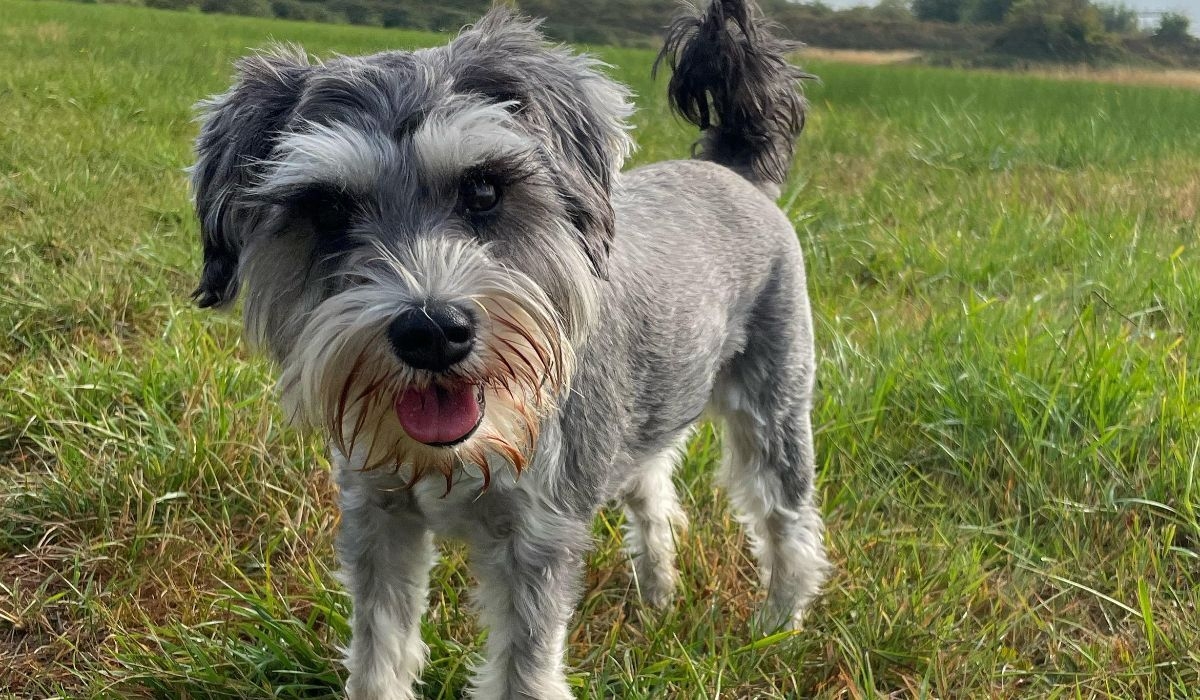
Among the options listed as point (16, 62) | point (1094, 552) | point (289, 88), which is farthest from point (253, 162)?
point (16, 62)

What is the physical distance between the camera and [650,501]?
12.8 ft

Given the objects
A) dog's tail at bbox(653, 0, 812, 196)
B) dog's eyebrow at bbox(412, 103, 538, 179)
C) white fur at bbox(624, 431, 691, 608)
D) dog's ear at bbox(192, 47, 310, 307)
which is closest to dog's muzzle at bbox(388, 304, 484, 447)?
dog's eyebrow at bbox(412, 103, 538, 179)

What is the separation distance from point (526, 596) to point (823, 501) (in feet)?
6.31

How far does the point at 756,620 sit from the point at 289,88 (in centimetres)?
232

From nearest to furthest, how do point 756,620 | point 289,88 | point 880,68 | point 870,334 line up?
point 289,88
point 756,620
point 870,334
point 880,68

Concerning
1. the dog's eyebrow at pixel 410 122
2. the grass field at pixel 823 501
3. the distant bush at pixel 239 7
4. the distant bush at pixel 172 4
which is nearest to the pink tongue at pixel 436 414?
the dog's eyebrow at pixel 410 122

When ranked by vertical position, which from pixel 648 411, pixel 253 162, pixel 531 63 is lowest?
pixel 648 411

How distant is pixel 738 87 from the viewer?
406 cm

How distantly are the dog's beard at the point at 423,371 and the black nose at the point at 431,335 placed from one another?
2 cm

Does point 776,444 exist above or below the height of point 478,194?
below

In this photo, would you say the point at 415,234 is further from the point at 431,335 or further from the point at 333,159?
the point at 431,335

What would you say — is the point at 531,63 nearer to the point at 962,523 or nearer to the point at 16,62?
the point at 962,523

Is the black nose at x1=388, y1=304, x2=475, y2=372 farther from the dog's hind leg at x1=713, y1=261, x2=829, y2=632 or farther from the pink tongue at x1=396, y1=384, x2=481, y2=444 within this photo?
the dog's hind leg at x1=713, y1=261, x2=829, y2=632

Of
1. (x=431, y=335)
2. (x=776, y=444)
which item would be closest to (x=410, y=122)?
(x=431, y=335)
